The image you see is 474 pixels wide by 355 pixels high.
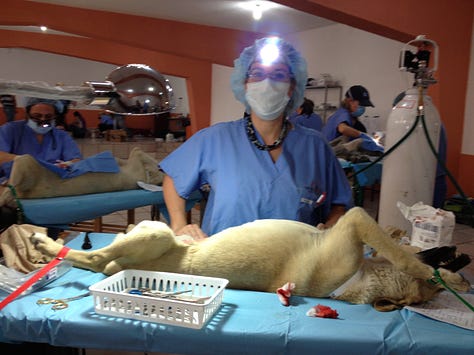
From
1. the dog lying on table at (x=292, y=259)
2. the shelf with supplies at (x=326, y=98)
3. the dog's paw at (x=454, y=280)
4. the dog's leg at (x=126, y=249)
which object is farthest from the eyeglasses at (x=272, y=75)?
the shelf with supplies at (x=326, y=98)

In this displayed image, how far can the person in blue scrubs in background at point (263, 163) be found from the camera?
1408 millimetres

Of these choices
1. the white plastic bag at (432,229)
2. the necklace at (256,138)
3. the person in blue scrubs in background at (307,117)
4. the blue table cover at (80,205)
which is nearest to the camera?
the white plastic bag at (432,229)

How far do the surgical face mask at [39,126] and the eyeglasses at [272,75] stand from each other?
1791 millimetres

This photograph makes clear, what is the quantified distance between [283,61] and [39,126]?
6.47 feet

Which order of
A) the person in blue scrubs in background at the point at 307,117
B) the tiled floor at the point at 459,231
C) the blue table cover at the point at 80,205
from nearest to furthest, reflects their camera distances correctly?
the blue table cover at the point at 80,205 < the tiled floor at the point at 459,231 < the person in blue scrubs in background at the point at 307,117

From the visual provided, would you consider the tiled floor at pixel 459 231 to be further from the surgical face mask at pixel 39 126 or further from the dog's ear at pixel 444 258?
the dog's ear at pixel 444 258

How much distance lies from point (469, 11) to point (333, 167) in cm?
380

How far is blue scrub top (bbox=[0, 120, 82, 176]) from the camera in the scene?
9.10 feet

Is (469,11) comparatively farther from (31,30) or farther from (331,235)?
(31,30)

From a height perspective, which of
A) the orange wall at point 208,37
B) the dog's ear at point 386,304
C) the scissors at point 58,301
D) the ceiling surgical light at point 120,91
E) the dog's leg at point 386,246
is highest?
the orange wall at point 208,37

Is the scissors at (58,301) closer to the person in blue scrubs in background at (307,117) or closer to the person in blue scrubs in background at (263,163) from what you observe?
the person in blue scrubs in background at (263,163)

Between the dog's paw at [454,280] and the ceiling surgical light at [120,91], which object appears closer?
the ceiling surgical light at [120,91]

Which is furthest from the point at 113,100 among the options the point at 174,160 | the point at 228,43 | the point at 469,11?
the point at 228,43

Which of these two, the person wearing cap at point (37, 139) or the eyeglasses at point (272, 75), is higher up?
the eyeglasses at point (272, 75)
